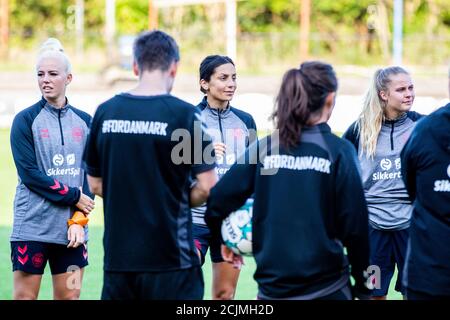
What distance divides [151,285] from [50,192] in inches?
59.7

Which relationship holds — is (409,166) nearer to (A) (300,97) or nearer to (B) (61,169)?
(A) (300,97)

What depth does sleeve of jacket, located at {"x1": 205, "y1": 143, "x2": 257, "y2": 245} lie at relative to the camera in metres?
4.05

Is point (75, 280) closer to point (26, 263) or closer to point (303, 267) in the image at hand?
point (26, 263)

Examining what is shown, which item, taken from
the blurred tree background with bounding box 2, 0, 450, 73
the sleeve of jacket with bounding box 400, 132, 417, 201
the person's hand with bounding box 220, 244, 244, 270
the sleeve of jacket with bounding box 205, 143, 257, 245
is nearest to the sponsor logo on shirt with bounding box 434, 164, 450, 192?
the sleeve of jacket with bounding box 400, 132, 417, 201

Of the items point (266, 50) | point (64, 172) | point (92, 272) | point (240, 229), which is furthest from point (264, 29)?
point (240, 229)

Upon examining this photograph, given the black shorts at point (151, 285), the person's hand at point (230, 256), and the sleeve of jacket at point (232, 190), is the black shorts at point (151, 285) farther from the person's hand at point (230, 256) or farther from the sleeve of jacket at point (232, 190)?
the sleeve of jacket at point (232, 190)

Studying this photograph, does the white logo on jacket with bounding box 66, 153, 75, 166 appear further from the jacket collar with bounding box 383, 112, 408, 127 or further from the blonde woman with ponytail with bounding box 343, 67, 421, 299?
the jacket collar with bounding box 383, 112, 408, 127

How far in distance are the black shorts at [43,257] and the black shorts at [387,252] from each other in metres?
2.06

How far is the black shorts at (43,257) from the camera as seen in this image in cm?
536

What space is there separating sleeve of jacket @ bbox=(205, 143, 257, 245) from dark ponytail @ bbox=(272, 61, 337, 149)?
0.70 feet

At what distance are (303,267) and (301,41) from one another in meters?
35.4

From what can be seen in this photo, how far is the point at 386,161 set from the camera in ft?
19.9

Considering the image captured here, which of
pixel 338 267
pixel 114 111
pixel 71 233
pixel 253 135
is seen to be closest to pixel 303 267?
pixel 338 267

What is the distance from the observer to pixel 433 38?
129ft
